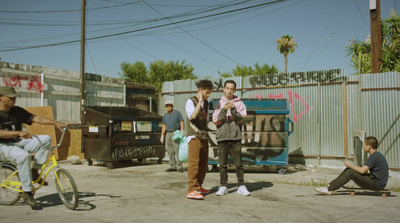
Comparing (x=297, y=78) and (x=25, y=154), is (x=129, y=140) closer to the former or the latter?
(x=297, y=78)

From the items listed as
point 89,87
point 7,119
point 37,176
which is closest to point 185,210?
point 37,176

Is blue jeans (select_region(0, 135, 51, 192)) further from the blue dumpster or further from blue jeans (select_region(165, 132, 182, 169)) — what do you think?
the blue dumpster

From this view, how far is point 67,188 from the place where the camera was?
4848mm

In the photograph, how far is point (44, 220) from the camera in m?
4.32

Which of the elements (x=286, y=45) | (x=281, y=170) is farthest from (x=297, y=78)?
(x=286, y=45)

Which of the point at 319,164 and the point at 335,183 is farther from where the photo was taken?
the point at 319,164

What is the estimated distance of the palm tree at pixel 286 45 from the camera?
149 ft

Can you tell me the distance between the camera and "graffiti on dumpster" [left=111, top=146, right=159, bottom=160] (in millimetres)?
10188

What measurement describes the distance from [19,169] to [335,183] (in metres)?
4.73

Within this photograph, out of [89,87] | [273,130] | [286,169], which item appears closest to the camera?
[273,130]

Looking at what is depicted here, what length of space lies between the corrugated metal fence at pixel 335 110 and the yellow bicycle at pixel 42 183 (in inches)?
289

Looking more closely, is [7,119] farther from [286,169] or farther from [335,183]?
[286,169]

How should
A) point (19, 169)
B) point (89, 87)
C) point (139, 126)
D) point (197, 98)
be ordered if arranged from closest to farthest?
point (19, 169) < point (197, 98) < point (139, 126) < point (89, 87)

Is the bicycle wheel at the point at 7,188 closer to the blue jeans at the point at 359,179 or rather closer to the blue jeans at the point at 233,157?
the blue jeans at the point at 233,157
